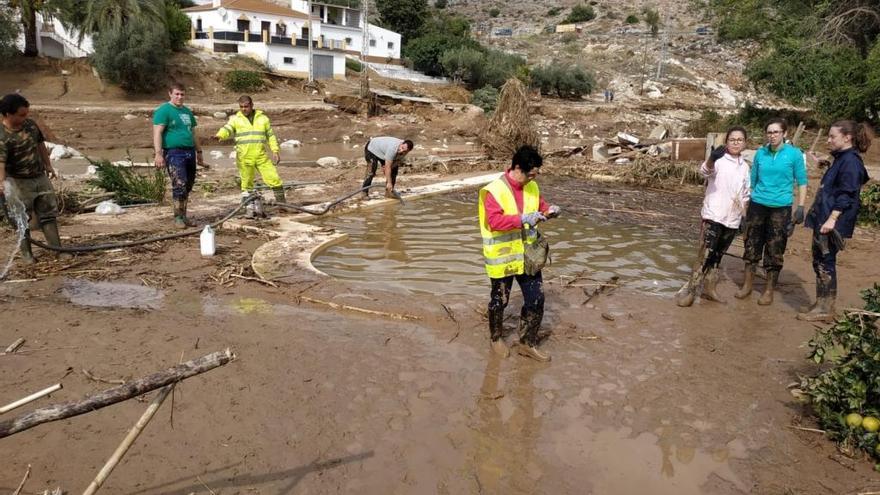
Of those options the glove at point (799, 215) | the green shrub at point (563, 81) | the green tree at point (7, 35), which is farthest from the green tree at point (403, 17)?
the glove at point (799, 215)

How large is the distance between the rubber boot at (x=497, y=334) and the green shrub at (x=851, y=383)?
84.6 inches

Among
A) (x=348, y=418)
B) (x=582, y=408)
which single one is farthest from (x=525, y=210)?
(x=348, y=418)

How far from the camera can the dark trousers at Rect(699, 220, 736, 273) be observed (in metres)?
6.04

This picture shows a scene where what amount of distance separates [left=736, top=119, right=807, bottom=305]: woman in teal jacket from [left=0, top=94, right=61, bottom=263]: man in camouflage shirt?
7.31 meters

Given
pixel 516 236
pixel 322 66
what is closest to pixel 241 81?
pixel 322 66

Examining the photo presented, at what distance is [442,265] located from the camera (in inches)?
291

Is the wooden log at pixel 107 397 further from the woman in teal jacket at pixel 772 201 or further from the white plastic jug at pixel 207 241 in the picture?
the woman in teal jacket at pixel 772 201

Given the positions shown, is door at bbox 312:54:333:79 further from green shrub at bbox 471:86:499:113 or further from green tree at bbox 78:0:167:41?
green tree at bbox 78:0:167:41

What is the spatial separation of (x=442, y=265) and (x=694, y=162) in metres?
9.53

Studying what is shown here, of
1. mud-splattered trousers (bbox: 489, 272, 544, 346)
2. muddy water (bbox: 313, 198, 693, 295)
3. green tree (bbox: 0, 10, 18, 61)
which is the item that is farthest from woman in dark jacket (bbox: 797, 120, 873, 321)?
green tree (bbox: 0, 10, 18, 61)

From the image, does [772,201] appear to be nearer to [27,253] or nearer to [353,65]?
[27,253]

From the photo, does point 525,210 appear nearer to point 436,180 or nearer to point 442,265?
point 442,265

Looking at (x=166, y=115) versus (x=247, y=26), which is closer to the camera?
(x=166, y=115)

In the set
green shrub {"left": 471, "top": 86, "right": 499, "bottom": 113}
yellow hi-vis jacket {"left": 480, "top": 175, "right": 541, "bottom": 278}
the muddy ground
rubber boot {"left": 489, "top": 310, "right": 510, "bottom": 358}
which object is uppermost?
green shrub {"left": 471, "top": 86, "right": 499, "bottom": 113}
